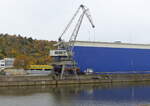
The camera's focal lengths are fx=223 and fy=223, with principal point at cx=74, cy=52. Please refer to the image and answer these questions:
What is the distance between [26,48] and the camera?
217ft

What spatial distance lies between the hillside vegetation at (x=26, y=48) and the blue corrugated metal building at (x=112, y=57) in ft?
50.8

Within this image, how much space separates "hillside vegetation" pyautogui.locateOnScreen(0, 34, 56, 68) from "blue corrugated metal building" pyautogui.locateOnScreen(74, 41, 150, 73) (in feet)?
50.8

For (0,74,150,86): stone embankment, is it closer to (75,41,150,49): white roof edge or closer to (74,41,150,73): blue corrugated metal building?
(74,41,150,73): blue corrugated metal building

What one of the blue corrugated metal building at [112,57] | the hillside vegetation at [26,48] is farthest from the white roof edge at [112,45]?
the hillside vegetation at [26,48]

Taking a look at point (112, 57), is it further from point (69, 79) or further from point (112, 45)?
point (69, 79)

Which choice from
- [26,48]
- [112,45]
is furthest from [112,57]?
[26,48]

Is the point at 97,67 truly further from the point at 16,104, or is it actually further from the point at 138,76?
the point at 16,104

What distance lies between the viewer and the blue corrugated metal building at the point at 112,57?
135ft

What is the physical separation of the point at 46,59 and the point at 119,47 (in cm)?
2221

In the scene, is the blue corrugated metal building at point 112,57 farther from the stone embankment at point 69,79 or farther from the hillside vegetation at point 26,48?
the hillside vegetation at point 26,48

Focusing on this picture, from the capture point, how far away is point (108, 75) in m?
38.7

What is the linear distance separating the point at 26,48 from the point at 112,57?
32.1m

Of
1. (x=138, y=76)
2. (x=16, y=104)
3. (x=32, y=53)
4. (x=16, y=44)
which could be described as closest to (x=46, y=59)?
(x=32, y=53)

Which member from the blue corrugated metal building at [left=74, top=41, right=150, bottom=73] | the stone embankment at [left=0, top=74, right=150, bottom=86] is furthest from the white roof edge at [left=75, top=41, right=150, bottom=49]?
the stone embankment at [left=0, top=74, right=150, bottom=86]
